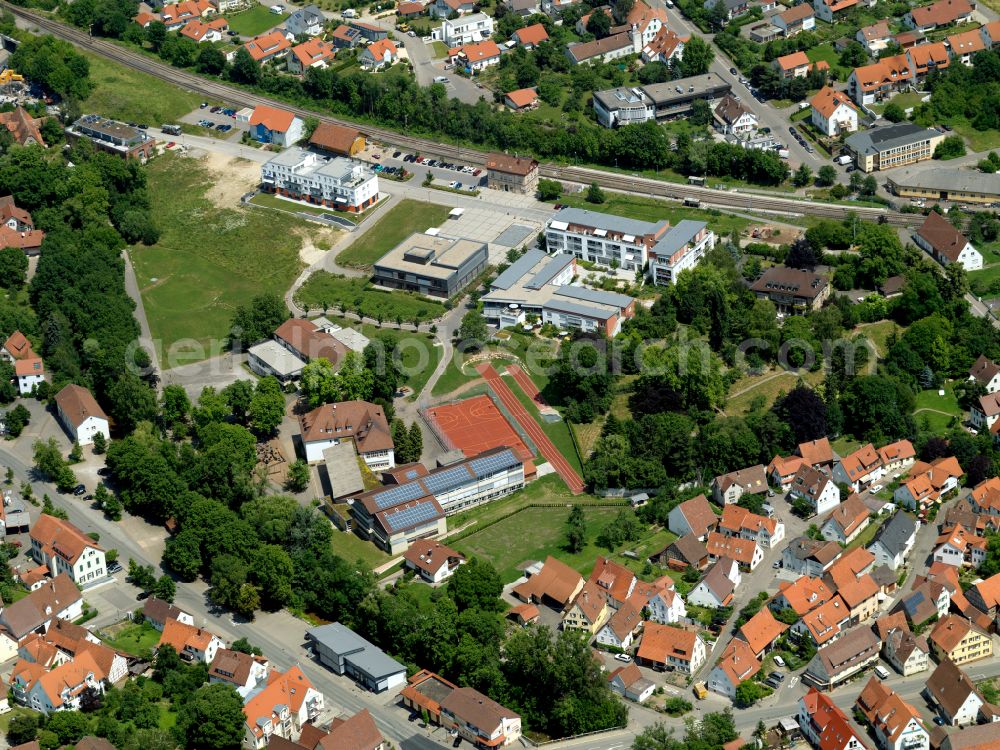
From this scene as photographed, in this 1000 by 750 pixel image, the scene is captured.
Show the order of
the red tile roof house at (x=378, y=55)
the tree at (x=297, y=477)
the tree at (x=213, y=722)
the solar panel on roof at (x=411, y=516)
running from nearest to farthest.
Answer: the tree at (x=213, y=722)
the solar panel on roof at (x=411, y=516)
the tree at (x=297, y=477)
the red tile roof house at (x=378, y=55)

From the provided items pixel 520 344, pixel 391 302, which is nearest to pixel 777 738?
pixel 520 344

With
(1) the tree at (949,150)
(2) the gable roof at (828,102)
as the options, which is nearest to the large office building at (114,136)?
(2) the gable roof at (828,102)

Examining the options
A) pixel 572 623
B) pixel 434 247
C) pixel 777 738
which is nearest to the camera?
pixel 777 738

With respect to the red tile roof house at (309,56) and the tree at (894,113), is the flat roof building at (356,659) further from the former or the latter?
the red tile roof house at (309,56)

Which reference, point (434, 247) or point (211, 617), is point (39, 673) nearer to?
point (211, 617)

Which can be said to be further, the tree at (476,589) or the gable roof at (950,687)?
the tree at (476,589)

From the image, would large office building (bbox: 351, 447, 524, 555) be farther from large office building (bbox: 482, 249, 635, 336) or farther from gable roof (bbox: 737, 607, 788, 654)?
gable roof (bbox: 737, 607, 788, 654)
